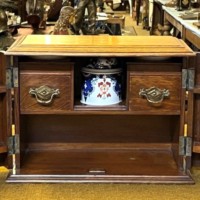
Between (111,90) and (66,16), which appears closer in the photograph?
(111,90)

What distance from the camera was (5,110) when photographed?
1.78 metres

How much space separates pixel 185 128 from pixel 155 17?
505 centimetres

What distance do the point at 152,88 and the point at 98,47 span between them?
24cm

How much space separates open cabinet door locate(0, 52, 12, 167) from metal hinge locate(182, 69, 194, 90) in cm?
62

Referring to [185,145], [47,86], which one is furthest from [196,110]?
[47,86]

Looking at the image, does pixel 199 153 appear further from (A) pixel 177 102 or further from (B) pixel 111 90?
(B) pixel 111 90

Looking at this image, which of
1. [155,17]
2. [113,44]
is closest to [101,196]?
[113,44]

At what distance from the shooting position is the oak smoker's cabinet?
1.71 meters

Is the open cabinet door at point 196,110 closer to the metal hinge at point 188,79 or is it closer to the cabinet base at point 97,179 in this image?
the metal hinge at point 188,79

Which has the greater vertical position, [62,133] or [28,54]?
[28,54]

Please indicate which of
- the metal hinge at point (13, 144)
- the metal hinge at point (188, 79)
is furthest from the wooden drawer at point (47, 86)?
the metal hinge at point (188, 79)

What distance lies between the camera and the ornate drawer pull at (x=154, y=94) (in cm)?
173

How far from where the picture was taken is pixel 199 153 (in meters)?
1.87

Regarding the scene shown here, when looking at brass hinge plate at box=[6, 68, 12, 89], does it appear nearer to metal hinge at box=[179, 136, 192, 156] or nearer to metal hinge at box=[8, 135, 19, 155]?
metal hinge at box=[8, 135, 19, 155]
